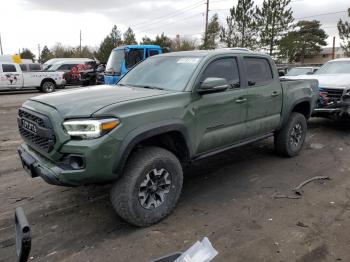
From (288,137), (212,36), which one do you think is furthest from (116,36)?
(288,137)

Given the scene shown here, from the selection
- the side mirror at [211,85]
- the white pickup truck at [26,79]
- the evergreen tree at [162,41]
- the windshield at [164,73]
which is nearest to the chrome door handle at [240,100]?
the side mirror at [211,85]

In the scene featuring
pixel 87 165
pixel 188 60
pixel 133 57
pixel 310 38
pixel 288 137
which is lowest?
pixel 288 137

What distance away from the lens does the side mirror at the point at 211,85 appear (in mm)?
3947

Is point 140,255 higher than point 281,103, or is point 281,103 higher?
point 281,103

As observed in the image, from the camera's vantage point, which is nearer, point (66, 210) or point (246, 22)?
point (66, 210)

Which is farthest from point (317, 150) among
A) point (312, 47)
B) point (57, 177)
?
point (312, 47)

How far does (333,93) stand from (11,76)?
15327mm

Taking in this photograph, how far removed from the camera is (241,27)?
2967cm

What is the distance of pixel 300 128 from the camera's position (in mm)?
6117

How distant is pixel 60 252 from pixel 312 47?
57295mm

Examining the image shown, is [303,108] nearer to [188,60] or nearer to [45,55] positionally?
[188,60]

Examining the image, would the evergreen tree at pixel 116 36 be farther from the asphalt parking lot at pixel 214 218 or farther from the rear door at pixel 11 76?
the asphalt parking lot at pixel 214 218

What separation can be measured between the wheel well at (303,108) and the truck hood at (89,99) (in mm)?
3209

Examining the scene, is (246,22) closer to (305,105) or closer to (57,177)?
(305,105)
